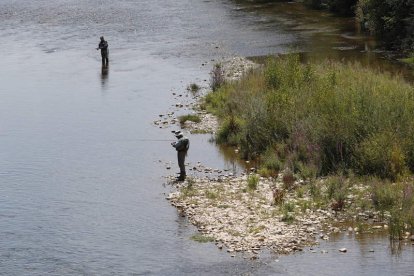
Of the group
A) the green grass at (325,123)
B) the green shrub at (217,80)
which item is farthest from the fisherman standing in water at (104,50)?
the green grass at (325,123)

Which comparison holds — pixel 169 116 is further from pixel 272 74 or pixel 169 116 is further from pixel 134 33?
pixel 134 33

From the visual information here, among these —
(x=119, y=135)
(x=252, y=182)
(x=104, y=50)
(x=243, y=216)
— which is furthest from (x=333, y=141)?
(x=104, y=50)

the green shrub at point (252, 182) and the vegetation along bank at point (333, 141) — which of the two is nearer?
the vegetation along bank at point (333, 141)

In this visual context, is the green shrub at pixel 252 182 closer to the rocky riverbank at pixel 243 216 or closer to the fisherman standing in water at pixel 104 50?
the rocky riverbank at pixel 243 216

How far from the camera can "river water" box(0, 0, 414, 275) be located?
843 inches

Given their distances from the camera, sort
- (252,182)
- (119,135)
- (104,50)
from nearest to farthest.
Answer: (252,182) → (119,135) → (104,50)

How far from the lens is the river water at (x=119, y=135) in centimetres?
2141

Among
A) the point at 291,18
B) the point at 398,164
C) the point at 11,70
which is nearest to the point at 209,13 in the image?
the point at 291,18

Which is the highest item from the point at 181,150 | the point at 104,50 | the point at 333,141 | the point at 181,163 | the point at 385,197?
the point at 104,50

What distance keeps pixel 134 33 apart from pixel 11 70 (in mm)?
14410

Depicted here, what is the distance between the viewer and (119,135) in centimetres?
3444

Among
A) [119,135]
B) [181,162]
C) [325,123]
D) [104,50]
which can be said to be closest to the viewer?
[181,162]

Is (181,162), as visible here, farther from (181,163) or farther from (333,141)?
(333,141)

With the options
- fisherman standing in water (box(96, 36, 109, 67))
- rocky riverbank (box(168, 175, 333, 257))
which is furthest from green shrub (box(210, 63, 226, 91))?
rocky riverbank (box(168, 175, 333, 257))
